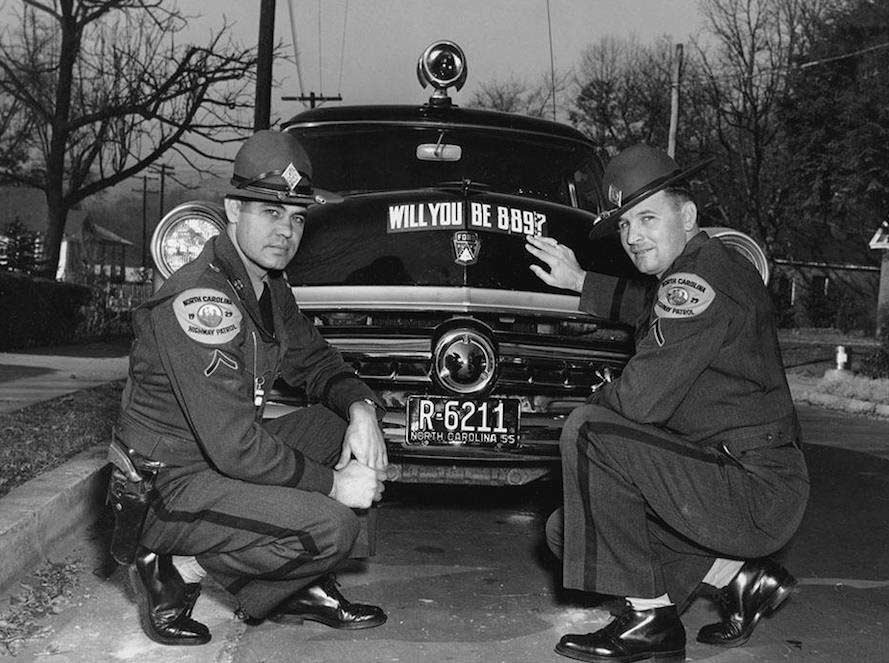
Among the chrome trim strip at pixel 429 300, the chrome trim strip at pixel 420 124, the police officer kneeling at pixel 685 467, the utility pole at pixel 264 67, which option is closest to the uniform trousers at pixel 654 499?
the police officer kneeling at pixel 685 467

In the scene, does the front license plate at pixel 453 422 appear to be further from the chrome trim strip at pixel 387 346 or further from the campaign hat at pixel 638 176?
the campaign hat at pixel 638 176

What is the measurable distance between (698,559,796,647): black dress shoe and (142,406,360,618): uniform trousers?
1114 mm

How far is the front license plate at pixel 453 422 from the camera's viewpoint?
4117 mm

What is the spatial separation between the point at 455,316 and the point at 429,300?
0.44ft

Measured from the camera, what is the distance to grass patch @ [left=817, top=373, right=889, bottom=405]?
1271 cm

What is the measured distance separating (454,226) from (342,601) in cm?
179

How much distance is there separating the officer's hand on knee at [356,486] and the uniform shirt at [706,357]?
687 millimetres

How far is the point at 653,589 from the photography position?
122 inches

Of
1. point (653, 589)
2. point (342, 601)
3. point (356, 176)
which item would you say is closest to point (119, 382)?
point (356, 176)

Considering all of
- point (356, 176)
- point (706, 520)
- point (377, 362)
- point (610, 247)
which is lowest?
point (706, 520)

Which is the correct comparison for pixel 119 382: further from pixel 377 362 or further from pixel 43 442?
pixel 377 362

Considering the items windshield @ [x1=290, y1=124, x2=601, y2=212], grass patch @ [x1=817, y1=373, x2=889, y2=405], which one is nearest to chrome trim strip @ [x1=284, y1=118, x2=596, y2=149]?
windshield @ [x1=290, y1=124, x2=601, y2=212]

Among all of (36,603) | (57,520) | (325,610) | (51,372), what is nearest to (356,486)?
(325,610)

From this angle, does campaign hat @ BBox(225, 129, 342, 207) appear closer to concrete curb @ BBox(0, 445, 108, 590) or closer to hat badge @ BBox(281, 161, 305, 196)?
hat badge @ BBox(281, 161, 305, 196)
